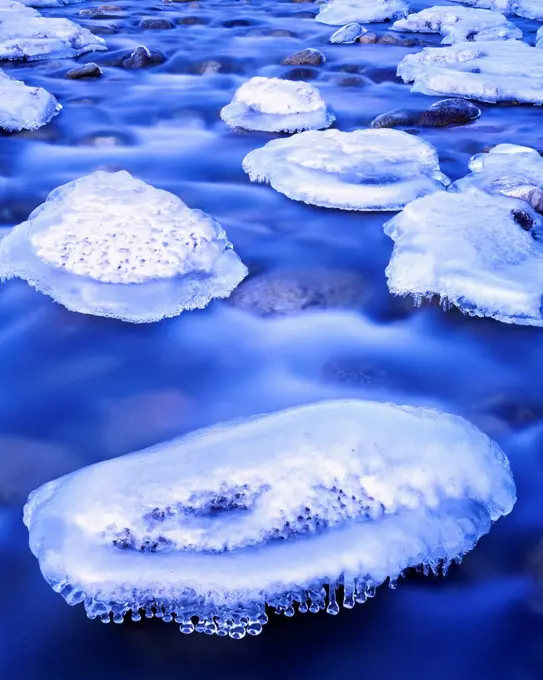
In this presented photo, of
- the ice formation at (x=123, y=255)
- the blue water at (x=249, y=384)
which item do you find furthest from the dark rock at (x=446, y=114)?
the ice formation at (x=123, y=255)

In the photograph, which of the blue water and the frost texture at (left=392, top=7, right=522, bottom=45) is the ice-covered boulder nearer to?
the blue water

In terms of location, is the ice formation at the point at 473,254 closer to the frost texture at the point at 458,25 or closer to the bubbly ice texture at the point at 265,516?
the bubbly ice texture at the point at 265,516

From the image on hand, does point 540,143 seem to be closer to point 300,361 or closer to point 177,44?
point 300,361

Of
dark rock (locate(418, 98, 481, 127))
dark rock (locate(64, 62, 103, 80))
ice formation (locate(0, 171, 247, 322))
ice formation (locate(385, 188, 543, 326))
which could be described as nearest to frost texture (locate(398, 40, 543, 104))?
dark rock (locate(418, 98, 481, 127))

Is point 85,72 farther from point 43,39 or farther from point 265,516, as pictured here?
point 265,516

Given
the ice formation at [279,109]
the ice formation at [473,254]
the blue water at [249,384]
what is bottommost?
the blue water at [249,384]

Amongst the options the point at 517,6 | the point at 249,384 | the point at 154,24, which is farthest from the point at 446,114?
the point at 517,6
